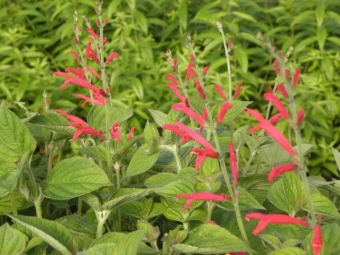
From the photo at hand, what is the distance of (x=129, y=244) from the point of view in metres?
0.85

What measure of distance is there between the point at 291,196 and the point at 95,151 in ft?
1.07

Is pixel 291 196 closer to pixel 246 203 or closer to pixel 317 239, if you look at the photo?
pixel 246 203

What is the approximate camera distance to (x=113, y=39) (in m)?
3.81

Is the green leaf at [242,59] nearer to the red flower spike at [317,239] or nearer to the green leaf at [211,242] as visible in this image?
the green leaf at [211,242]

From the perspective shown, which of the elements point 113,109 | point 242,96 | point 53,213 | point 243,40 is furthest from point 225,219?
point 243,40

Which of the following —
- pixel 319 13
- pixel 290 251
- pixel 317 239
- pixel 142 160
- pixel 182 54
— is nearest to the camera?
pixel 317 239

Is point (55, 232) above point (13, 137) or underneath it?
underneath

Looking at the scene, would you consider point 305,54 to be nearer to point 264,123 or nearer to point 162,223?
point 162,223

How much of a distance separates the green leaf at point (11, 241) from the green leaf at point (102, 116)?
1.02 feet

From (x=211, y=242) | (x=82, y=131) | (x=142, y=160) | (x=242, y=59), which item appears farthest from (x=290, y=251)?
(x=242, y=59)

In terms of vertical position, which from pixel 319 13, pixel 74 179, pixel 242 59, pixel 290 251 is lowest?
pixel 290 251

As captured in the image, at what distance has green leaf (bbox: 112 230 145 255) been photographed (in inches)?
33.3

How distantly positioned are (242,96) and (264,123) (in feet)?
9.49

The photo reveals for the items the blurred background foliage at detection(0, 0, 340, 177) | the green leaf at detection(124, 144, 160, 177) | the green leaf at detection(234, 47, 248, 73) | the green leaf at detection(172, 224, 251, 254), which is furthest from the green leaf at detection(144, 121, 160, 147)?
the green leaf at detection(234, 47, 248, 73)
